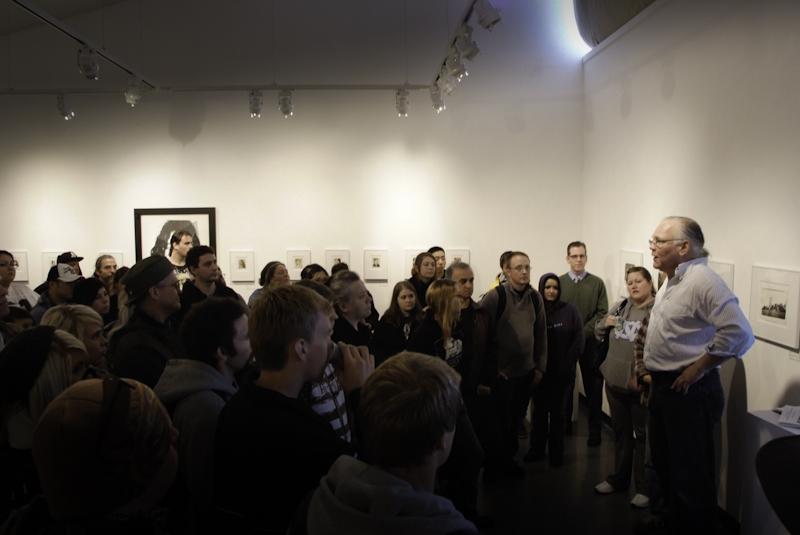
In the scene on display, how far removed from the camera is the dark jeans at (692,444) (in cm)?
372

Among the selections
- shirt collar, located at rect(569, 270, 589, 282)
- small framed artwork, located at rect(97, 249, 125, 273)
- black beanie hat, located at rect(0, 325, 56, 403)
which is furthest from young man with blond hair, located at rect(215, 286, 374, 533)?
small framed artwork, located at rect(97, 249, 125, 273)

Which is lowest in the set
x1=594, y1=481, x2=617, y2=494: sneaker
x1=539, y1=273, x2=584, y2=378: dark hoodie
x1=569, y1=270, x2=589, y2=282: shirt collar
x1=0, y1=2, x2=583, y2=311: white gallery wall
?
x1=594, y1=481, x2=617, y2=494: sneaker

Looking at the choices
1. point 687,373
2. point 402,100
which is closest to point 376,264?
point 402,100

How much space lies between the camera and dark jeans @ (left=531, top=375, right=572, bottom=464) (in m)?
5.41

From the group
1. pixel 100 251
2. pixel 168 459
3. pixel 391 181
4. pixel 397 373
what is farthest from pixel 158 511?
pixel 100 251

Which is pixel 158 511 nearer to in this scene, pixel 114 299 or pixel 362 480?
pixel 362 480

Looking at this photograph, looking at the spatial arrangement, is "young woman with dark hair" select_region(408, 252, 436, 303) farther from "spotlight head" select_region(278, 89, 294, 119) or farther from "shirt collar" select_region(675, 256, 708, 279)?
"shirt collar" select_region(675, 256, 708, 279)

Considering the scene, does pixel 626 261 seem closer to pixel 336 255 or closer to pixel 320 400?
pixel 336 255

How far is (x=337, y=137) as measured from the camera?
7.94 meters

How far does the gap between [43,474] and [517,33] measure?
7805 millimetres

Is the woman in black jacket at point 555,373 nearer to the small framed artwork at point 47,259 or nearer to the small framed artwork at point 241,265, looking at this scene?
the small framed artwork at point 241,265

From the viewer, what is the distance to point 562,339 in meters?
5.56

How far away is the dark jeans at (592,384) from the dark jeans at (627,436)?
1.09 m

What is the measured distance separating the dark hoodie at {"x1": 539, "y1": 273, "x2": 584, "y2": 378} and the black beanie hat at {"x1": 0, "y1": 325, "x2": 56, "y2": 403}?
438cm
